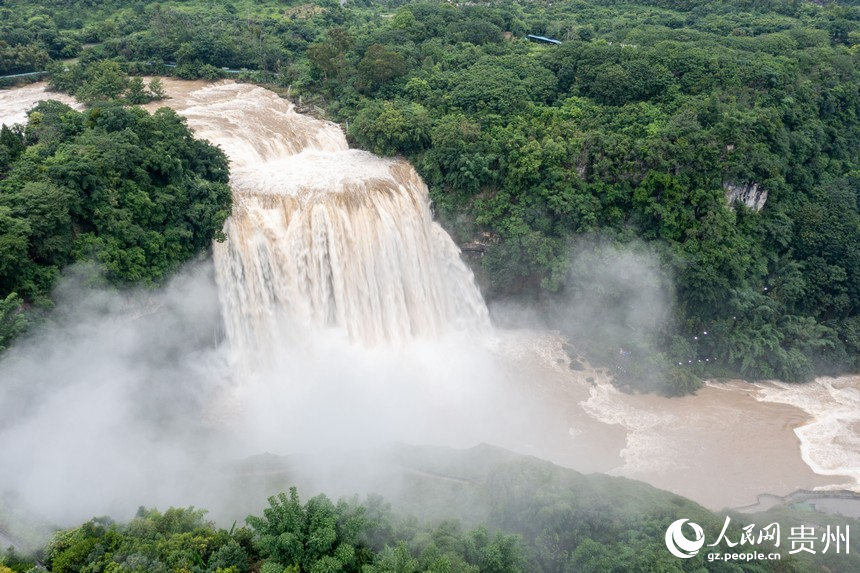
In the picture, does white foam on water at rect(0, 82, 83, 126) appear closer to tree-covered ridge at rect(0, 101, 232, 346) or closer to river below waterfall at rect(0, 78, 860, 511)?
river below waterfall at rect(0, 78, 860, 511)

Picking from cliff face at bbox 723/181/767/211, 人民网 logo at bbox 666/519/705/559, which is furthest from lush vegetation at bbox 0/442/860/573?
cliff face at bbox 723/181/767/211

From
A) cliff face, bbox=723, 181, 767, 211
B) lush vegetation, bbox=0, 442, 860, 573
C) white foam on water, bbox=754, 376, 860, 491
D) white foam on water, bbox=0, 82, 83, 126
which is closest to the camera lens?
lush vegetation, bbox=0, 442, 860, 573

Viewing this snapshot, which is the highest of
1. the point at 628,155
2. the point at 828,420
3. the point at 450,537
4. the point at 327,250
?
the point at 628,155

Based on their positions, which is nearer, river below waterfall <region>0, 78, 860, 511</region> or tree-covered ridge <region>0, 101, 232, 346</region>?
tree-covered ridge <region>0, 101, 232, 346</region>

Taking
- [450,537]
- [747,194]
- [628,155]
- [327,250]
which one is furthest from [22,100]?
[747,194]

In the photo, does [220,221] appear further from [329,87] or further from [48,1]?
[48,1]

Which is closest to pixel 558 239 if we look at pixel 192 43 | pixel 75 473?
pixel 75 473

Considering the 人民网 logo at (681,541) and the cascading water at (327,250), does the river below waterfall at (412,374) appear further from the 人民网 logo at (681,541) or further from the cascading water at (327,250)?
the 人民网 logo at (681,541)

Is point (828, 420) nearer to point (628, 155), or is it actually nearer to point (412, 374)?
point (628, 155)
